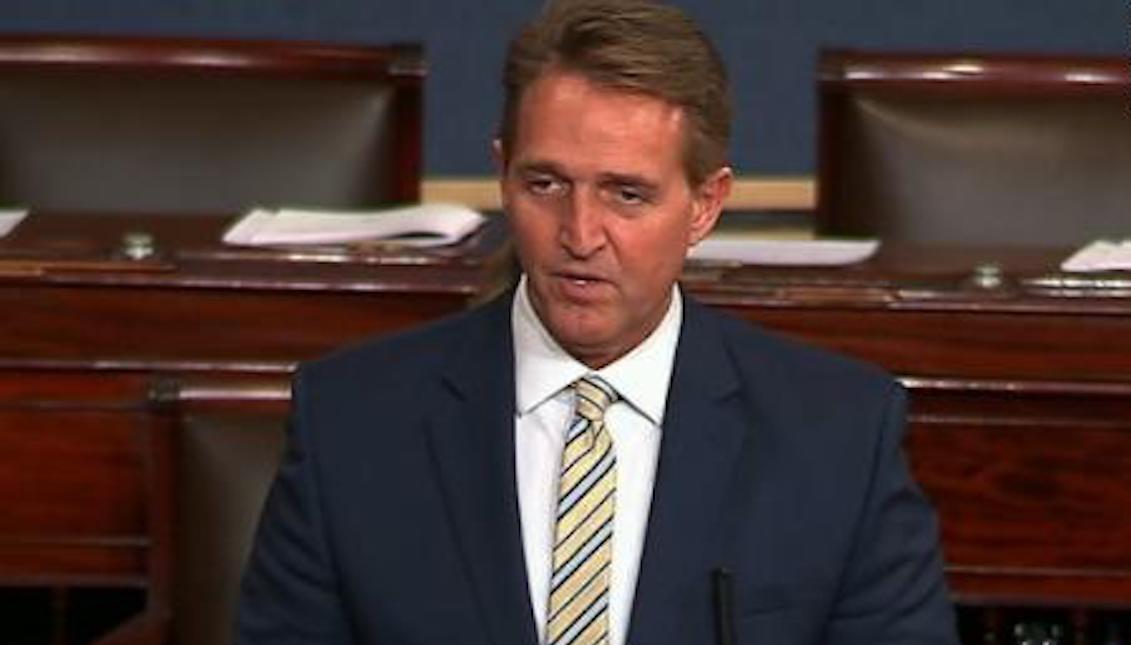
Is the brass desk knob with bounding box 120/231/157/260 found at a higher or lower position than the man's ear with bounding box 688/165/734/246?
lower

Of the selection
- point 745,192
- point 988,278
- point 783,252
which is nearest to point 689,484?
point 988,278

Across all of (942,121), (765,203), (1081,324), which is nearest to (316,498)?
(1081,324)

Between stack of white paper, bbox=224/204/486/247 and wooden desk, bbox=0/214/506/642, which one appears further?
stack of white paper, bbox=224/204/486/247

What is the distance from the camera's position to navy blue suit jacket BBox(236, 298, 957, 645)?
2033 mm

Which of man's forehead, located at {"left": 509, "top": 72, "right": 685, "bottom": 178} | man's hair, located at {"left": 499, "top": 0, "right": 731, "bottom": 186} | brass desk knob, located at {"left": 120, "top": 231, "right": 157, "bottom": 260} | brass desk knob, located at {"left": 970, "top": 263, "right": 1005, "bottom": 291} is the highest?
man's hair, located at {"left": 499, "top": 0, "right": 731, "bottom": 186}

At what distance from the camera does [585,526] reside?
203 centimetres

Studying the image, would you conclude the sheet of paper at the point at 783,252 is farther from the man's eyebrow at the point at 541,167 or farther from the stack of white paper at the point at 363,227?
the man's eyebrow at the point at 541,167

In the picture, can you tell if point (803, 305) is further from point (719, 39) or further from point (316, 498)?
point (719, 39)

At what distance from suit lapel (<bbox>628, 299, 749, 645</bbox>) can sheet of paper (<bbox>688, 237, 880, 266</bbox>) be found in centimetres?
117

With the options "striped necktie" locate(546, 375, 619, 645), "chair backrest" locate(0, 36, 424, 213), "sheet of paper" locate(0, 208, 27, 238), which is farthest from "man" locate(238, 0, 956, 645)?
"chair backrest" locate(0, 36, 424, 213)

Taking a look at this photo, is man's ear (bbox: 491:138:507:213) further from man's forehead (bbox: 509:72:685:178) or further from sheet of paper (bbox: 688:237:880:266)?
sheet of paper (bbox: 688:237:880:266)

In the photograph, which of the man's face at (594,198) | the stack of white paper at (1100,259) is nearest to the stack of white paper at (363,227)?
the stack of white paper at (1100,259)

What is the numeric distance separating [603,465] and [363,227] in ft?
4.74

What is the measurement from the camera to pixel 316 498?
2074mm
